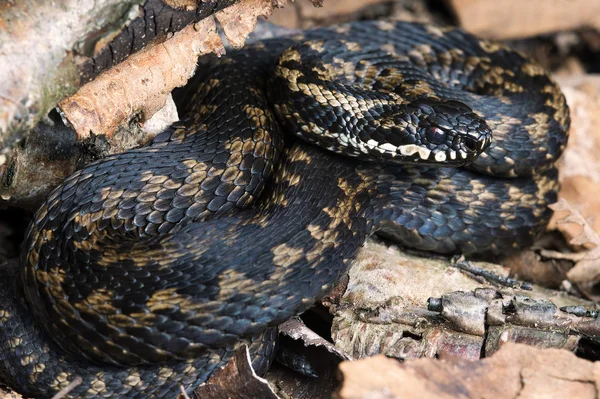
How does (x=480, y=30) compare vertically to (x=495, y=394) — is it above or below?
above

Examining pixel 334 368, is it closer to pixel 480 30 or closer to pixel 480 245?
pixel 480 245

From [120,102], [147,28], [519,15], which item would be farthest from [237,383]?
[519,15]

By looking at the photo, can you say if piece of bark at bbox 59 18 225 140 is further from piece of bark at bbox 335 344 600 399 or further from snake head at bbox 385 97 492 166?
piece of bark at bbox 335 344 600 399

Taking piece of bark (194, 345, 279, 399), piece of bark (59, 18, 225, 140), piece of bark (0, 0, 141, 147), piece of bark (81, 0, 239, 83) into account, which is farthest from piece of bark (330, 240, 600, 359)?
piece of bark (0, 0, 141, 147)

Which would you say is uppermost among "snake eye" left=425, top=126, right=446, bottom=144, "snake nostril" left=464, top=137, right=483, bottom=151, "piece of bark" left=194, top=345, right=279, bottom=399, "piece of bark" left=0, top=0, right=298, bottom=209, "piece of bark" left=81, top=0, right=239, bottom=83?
"piece of bark" left=81, top=0, right=239, bottom=83

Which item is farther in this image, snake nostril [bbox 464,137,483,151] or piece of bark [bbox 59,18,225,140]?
snake nostril [bbox 464,137,483,151]

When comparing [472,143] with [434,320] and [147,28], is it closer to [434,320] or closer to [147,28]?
Answer: [434,320]

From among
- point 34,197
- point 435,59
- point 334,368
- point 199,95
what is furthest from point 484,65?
point 34,197

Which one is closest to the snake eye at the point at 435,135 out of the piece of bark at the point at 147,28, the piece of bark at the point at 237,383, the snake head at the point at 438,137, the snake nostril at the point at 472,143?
the snake head at the point at 438,137
